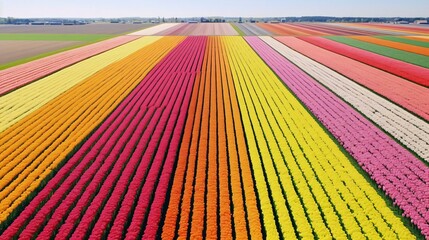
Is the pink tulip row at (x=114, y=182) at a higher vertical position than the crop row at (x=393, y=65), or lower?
lower

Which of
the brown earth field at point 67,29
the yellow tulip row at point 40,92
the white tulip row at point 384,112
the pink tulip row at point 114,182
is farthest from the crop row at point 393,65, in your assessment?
the brown earth field at point 67,29

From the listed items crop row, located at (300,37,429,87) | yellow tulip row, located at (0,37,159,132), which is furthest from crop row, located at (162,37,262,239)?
crop row, located at (300,37,429,87)

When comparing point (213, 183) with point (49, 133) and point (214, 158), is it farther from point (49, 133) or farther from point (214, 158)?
point (49, 133)

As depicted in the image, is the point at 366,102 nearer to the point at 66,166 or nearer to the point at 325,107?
the point at 325,107

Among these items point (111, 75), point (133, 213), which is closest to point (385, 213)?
point (133, 213)

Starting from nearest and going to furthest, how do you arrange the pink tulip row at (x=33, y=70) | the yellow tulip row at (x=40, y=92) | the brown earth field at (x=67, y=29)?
1. the yellow tulip row at (x=40, y=92)
2. the pink tulip row at (x=33, y=70)
3. the brown earth field at (x=67, y=29)

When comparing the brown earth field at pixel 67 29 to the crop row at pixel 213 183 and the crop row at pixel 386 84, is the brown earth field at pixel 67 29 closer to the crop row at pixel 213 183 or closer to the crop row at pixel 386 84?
the crop row at pixel 386 84
